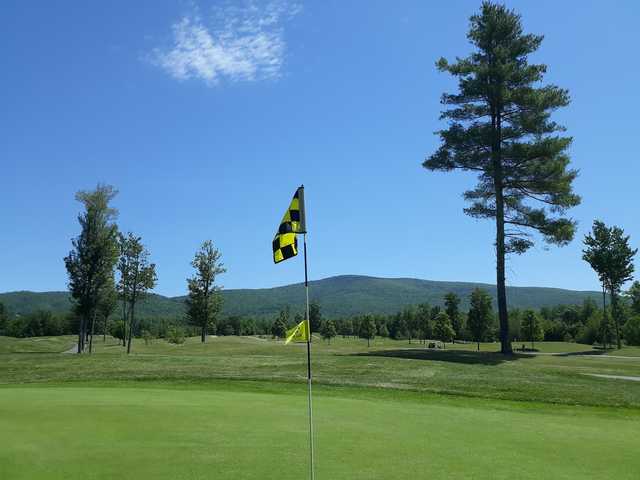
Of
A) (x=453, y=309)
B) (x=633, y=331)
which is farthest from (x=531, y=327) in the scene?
(x=453, y=309)

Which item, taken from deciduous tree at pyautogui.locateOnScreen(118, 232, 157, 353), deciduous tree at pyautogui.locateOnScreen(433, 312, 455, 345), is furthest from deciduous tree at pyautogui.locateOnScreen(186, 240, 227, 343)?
deciduous tree at pyautogui.locateOnScreen(433, 312, 455, 345)

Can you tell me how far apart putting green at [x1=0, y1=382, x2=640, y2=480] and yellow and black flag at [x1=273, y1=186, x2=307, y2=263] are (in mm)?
3228

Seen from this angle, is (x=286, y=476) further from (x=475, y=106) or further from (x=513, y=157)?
(x=475, y=106)

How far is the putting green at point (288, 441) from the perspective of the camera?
22.7 feet

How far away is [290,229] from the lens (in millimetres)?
9266

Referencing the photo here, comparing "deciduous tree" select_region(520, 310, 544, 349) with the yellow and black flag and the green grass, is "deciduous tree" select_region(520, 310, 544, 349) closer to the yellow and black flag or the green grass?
the green grass

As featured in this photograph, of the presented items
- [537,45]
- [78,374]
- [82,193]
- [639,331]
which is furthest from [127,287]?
[639,331]

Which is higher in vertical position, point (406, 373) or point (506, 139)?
point (506, 139)

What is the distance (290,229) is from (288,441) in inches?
143

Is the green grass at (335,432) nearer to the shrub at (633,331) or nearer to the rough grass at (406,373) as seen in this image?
the rough grass at (406,373)

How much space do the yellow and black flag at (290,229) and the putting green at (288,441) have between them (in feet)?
10.6

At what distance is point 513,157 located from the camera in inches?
1227

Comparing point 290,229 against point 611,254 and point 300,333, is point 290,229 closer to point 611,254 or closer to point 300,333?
point 300,333

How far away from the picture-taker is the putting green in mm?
6930
